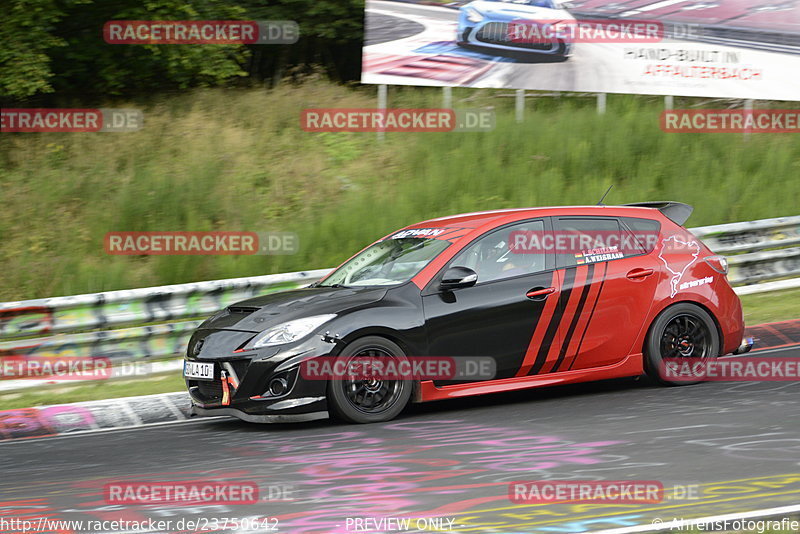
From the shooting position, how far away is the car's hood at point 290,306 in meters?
7.77

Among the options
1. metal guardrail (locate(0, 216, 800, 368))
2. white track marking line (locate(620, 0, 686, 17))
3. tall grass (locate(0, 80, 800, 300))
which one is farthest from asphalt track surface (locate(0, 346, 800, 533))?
white track marking line (locate(620, 0, 686, 17))

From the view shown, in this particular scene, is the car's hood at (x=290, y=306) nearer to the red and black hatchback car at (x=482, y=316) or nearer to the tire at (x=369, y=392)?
the red and black hatchback car at (x=482, y=316)

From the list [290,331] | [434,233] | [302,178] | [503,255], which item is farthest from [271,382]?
[302,178]

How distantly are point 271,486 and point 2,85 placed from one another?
13.9 meters

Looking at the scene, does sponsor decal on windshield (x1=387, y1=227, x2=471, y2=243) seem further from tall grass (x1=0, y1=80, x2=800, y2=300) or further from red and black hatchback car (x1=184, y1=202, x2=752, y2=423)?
tall grass (x1=0, y1=80, x2=800, y2=300)

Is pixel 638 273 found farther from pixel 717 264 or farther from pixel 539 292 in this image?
pixel 539 292

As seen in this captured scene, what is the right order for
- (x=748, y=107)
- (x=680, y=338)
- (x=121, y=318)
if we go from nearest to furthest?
(x=680, y=338), (x=121, y=318), (x=748, y=107)

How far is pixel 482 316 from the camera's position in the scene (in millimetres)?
8062

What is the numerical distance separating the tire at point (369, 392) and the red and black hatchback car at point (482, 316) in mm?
10

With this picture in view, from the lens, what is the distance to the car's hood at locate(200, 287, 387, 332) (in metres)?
7.77

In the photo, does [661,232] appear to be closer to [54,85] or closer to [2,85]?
[2,85]

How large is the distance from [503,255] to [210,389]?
8.23 ft

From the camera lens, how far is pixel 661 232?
898 centimetres

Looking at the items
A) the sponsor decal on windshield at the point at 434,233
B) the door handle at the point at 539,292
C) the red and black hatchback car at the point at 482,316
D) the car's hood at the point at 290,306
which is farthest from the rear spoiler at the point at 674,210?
the car's hood at the point at 290,306
